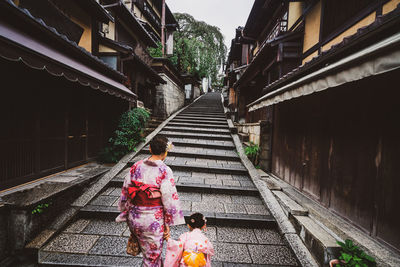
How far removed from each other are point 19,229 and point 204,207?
346 cm

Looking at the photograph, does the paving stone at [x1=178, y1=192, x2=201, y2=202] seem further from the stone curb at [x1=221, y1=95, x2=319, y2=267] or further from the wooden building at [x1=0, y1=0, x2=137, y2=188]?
the wooden building at [x1=0, y1=0, x2=137, y2=188]

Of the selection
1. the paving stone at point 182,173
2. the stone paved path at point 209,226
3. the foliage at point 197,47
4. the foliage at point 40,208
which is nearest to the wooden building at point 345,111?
the stone paved path at point 209,226

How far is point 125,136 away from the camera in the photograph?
21.5 feet

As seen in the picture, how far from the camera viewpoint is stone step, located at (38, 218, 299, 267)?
114 inches

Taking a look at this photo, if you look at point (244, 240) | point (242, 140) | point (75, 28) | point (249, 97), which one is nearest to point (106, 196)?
point (244, 240)

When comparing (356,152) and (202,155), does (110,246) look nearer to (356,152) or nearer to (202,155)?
(202,155)

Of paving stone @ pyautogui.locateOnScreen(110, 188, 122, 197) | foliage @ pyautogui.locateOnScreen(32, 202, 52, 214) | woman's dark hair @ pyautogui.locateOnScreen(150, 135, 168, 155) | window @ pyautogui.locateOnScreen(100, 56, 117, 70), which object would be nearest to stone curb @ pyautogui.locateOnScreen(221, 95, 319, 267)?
woman's dark hair @ pyautogui.locateOnScreen(150, 135, 168, 155)

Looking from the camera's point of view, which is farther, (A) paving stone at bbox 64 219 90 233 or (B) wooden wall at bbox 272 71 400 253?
(A) paving stone at bbox 64 219 90 233

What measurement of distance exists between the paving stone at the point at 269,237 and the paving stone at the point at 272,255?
0.12m

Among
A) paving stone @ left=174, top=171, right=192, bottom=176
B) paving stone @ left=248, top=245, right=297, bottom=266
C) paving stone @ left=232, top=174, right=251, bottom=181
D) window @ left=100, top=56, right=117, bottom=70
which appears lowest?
paving stone @ left=248, top=245, right=297, bottom=266

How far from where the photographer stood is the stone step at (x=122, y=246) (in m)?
2.90

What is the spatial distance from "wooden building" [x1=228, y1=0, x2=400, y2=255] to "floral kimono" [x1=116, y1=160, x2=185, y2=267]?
2774mm

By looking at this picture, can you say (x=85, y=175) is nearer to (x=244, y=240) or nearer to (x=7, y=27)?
(x=7, y=27)

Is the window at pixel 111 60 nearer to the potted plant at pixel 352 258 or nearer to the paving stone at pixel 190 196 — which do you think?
the paving stone at pixel 190 196
